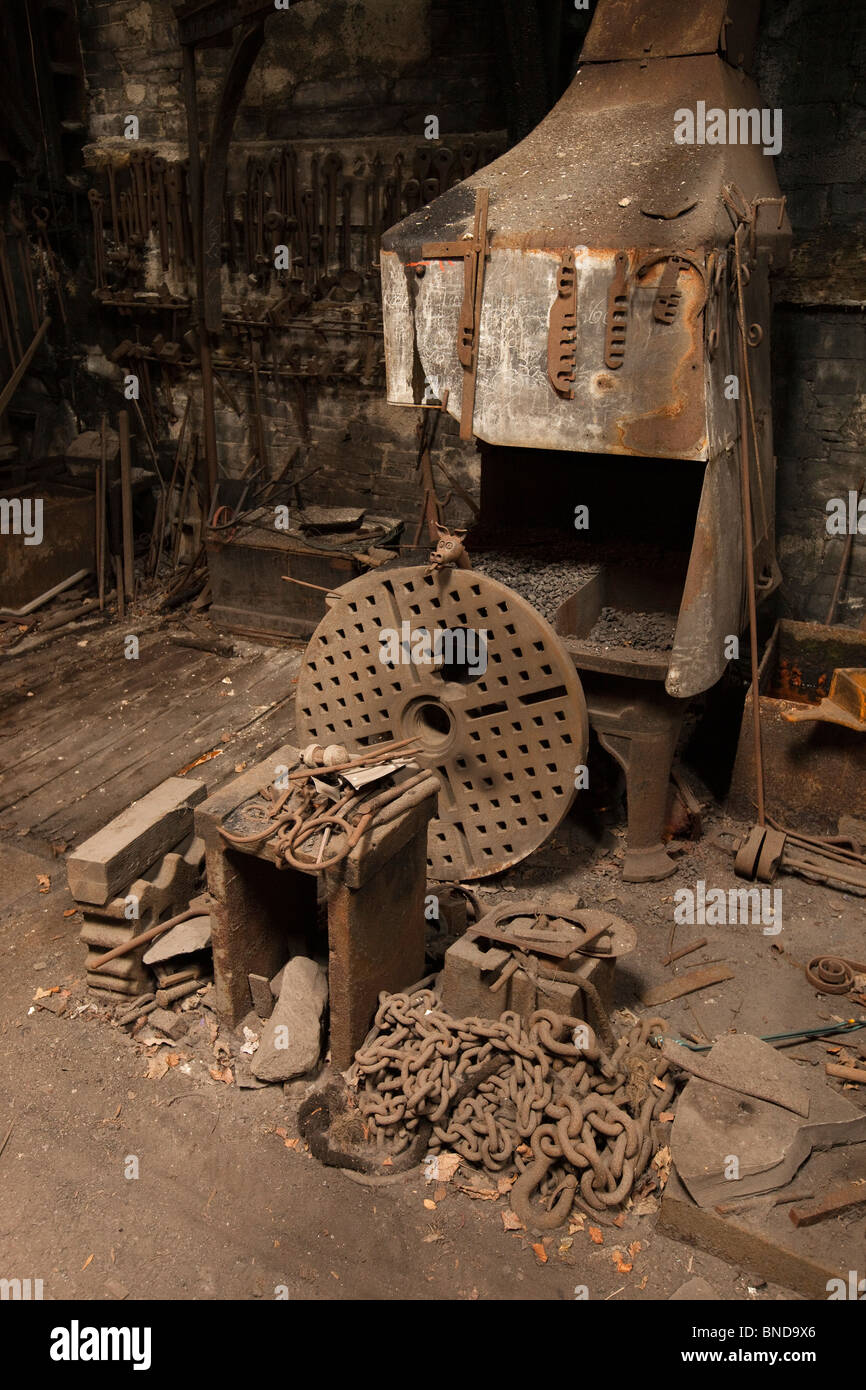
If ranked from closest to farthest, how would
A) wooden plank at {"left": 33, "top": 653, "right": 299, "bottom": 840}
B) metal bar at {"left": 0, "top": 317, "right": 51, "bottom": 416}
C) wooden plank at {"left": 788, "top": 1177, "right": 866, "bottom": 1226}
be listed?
1. wooden plank at {"left": 788, "top": 1177, "right": 866, "bottom": 1226}
2. wooden plank at {"left": 33, "top": 653, "right": 299, "bottom": 840}
3. metal bar at {"left": 0, "top": 317, "right": 51, "bottom": 416}

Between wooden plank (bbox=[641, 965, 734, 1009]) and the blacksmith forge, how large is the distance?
0.69 meters

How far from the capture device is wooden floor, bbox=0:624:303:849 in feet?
18.7

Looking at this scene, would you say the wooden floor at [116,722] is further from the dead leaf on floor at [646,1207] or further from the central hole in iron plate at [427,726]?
the dead leaf on floor at [646,1207]

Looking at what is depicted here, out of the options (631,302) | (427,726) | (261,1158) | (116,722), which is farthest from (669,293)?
(116,722)

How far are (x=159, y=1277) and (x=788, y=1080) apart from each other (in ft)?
7.16

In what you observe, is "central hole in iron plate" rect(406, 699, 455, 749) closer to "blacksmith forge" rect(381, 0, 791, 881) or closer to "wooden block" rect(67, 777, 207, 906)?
"blacksmith forge" rect(381, 0, 791, 881)

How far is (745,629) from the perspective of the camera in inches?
229

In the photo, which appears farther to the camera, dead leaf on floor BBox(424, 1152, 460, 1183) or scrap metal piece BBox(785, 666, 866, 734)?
scrap metal piece BBox(785, 666, 866, 734)

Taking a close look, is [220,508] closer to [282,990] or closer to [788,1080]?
[282,990]

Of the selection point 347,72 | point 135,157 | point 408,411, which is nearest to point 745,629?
point 408,411

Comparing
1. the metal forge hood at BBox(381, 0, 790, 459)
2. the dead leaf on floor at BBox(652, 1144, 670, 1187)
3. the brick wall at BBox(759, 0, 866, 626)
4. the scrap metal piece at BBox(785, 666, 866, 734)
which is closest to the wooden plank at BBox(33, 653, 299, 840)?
the metal forge hood at BBox(381, 0, 790, 459)

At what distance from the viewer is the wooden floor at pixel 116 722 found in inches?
224

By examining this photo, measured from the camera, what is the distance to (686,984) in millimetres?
4414

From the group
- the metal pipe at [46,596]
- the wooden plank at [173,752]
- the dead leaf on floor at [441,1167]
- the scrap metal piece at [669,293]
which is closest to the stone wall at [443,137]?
the metal pipe at [46,596]
